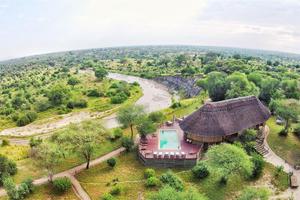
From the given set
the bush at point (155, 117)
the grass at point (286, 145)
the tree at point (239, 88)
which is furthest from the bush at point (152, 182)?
the tree at point (239, 88)

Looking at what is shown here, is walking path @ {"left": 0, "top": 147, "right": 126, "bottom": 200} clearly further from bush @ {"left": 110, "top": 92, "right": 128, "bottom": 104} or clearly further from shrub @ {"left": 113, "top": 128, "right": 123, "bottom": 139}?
bush @ {"left": 110, "top": 92, "right": 128, "bottom": 104}

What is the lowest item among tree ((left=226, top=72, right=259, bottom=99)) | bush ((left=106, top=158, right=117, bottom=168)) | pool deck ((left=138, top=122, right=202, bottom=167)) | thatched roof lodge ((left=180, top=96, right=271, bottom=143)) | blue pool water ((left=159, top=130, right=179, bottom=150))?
bush ((left=106, top=158, right=117, bottom=168))

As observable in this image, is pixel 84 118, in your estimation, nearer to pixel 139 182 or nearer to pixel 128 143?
pixel 128 143

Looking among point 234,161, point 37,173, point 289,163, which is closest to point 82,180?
point 37,173

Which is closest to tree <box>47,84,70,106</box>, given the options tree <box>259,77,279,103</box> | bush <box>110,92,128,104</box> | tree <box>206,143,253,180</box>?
bush <box>110,92,128,104</box>

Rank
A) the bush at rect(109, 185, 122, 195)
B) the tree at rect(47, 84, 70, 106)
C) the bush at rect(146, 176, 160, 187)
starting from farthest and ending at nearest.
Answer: the tree at rect(47, 84, 70, 106)
the bush at rect(146, 176, 160, 187)
the bush at rect(109, 185, 122, 195)

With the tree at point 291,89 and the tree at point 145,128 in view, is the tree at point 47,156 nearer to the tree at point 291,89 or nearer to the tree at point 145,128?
the tree at point 145,128

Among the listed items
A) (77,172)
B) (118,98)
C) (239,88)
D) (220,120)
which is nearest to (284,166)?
(220,120)
